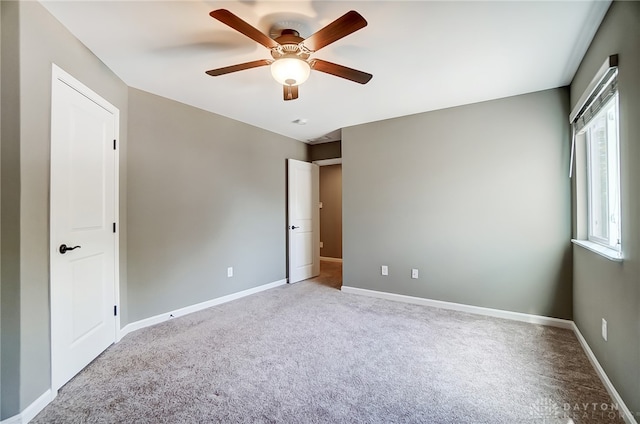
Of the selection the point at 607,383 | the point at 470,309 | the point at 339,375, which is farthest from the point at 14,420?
the point at 470,309

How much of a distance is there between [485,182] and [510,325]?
1532 mm

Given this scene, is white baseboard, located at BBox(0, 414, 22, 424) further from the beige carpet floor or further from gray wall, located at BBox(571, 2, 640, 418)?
gray wall, located at BBox(571, 2, 640, 418)

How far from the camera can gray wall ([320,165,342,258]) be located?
262 inches

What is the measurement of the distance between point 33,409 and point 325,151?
4479mm

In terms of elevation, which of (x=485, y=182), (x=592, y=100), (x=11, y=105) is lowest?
(x=485, y=182)

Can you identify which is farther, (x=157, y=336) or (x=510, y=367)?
(x=157, y=336)

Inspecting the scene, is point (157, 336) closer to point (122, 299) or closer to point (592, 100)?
point (122, 299)

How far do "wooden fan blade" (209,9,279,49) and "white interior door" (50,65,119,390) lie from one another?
1285 millimetres

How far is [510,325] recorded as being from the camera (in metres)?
2.85

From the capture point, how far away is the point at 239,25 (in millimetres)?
1516

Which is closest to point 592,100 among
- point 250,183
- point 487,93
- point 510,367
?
point 487,93

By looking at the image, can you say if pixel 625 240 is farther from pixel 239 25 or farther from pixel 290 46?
pixel 239 25

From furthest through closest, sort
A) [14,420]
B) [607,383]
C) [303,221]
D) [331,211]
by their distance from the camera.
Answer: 1. [331,211]
2. [303,221]
3. [607,383]
4. [14,420]

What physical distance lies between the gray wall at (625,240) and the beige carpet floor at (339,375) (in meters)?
0.27
